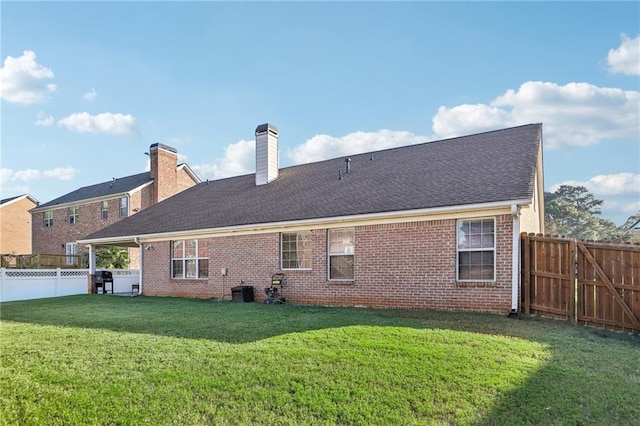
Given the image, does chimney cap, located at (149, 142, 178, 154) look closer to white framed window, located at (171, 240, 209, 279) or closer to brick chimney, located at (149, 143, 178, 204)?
brick chimney, located at (149, 143, 178, 204)

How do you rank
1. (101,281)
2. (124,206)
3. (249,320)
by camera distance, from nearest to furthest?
(249,320) → (101,281) → (124,206)

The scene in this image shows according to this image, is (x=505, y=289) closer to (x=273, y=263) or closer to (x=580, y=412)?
(x=580, y=412)

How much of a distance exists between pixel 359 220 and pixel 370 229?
0.38 meters

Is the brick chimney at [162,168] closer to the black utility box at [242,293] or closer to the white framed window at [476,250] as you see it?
the black utility box at [242,293]

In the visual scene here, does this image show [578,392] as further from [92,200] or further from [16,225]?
[16,225]

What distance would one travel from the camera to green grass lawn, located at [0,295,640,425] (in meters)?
4.16

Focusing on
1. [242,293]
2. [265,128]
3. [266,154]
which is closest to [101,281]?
[242,293]

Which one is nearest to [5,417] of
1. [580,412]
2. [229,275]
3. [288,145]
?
[580,412]

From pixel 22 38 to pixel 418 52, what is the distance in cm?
1144

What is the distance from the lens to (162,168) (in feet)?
85.6

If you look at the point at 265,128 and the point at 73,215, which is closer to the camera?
the point at 265,128

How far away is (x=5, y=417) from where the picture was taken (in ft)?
13.9

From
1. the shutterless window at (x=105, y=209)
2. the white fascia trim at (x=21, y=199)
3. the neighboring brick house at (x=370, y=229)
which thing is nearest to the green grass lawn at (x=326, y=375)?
the neighboring brick house at (x=370, y=229)

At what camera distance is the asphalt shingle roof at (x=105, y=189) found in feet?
88.8
